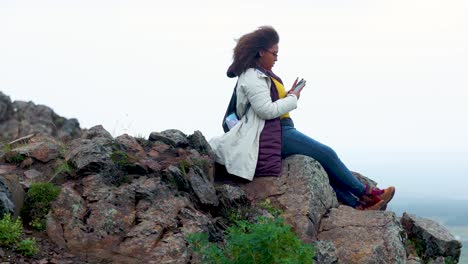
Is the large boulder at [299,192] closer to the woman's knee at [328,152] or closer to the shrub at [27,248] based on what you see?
the woman's knee at [328,152]

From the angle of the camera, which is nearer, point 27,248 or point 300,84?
point 27,248

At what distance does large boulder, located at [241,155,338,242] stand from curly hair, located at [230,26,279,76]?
171cm

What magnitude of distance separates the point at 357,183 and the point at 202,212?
303 cm

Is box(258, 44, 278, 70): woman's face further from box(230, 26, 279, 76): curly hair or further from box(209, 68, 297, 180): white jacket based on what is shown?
box(209, 68, 297, 180): white jacket

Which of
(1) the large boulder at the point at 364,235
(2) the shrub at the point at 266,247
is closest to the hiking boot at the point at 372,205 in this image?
(1) the large boulder at the point at 364,235

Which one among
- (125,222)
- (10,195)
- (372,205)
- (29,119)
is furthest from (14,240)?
(29,119)

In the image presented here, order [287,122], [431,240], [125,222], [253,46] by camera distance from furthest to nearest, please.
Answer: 1. [431,240]
2. [287,122]
3. [253,46]
4. [125,222]

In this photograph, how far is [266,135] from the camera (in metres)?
12.1

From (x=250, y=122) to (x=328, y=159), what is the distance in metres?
1.52

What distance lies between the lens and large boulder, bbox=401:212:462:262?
13.4 m

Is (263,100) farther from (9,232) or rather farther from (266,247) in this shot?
(9,232)

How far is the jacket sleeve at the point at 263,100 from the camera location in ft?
38.8

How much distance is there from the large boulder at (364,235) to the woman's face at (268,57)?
8.57 feet

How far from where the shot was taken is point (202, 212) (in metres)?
11.0
